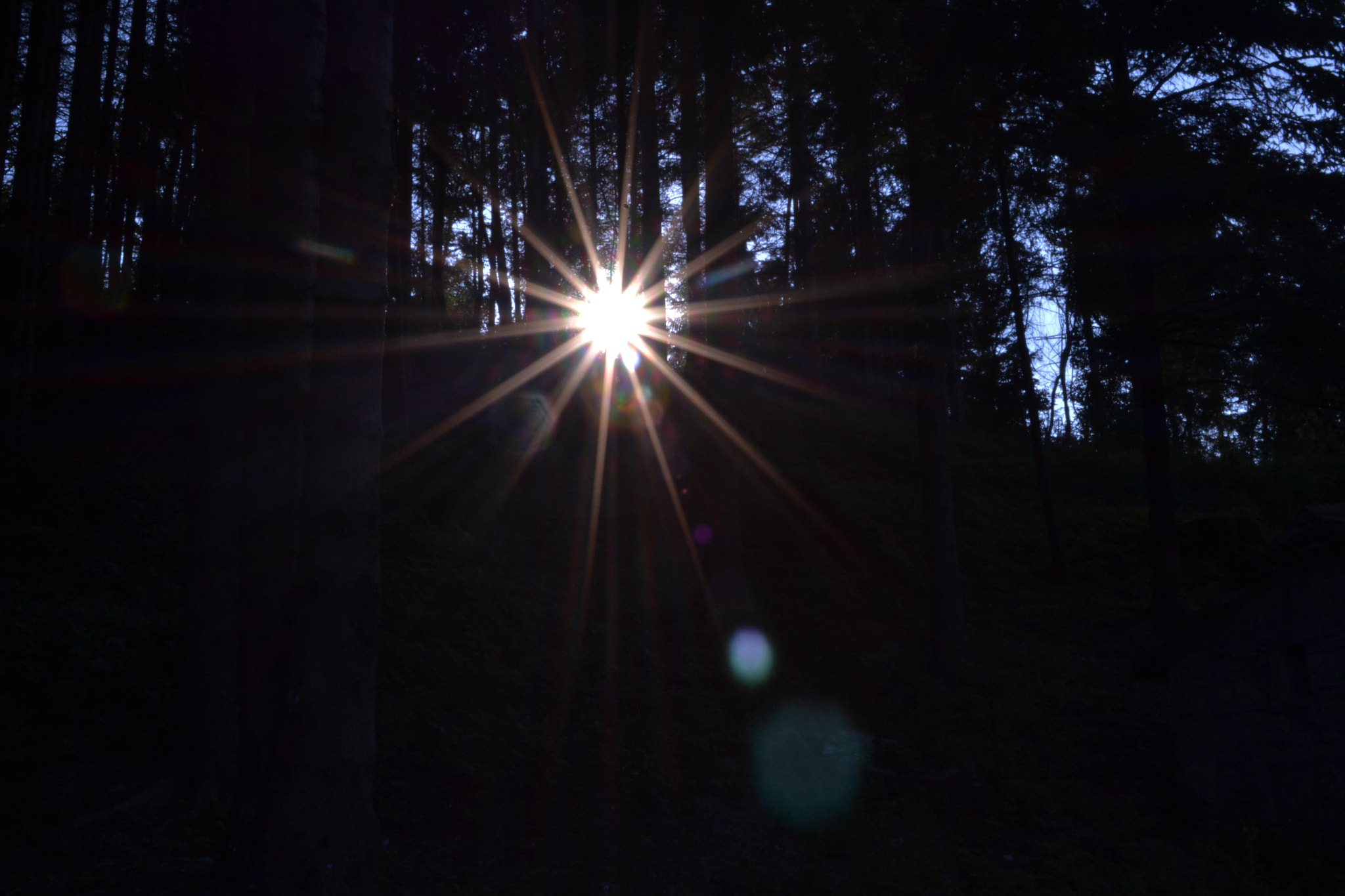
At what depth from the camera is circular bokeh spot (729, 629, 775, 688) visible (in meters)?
12.9

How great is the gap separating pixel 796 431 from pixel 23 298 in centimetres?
1845

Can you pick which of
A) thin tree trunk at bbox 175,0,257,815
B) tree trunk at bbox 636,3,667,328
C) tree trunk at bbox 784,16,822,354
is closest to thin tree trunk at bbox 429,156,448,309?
tree trunk at bbox 636,3,667,328

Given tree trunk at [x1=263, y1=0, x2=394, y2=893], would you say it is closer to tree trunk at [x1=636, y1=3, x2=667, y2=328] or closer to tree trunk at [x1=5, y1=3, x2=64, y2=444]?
tree trunk at [x1=5, y1=3, x2=64, y2=444]

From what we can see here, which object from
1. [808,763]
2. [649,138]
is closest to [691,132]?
[649,138]

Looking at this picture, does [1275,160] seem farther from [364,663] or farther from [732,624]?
[364,663]

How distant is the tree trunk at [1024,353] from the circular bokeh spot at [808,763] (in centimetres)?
784

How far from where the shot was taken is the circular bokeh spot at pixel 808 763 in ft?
29.9

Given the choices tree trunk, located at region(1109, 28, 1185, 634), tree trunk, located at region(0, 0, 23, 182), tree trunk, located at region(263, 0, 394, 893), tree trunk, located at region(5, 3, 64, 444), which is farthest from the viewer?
tree trunk, located at region(1109, 28, 1185, 634)

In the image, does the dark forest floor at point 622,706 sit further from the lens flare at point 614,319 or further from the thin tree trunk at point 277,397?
the lens flare at point 614,319

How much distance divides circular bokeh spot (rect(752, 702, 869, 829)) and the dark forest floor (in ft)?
0.26

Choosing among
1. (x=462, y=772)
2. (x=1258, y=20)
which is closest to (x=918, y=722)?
(x=462, y=772)

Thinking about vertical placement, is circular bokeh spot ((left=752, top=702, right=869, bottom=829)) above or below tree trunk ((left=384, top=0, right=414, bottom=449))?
below

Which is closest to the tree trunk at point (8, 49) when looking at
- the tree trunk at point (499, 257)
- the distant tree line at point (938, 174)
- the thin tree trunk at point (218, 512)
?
the distant tree line at point (938, 174)

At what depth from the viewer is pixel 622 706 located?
10938mm
